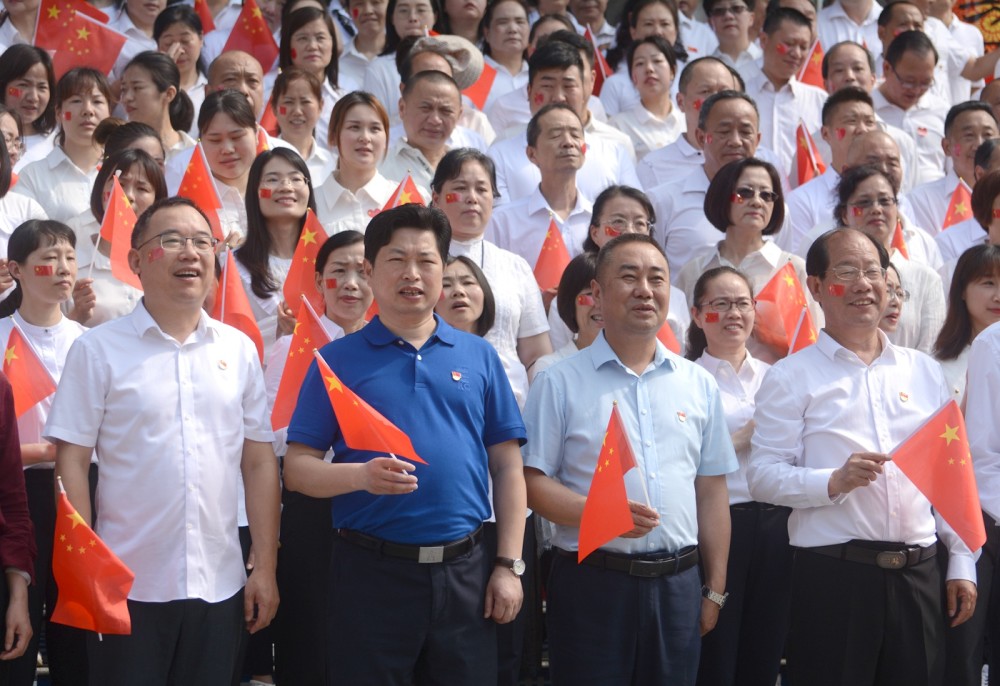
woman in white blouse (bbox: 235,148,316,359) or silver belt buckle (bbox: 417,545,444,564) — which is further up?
woman in white blouse (bbox: 235,148,316,359)

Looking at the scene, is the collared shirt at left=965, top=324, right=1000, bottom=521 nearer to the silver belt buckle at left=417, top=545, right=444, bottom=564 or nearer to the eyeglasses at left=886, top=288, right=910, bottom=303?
the eyeglasses at left=886, top=288, right=910, bottom=303

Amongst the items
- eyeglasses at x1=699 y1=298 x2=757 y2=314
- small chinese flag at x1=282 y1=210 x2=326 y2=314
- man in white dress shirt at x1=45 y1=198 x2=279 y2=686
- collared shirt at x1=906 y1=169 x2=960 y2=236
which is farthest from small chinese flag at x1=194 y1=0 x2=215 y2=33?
man in white dress shirt at x1=45 y1=198 x2=279 y2=686

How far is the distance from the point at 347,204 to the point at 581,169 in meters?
1.49

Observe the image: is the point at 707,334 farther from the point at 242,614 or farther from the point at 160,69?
the point at 160,69

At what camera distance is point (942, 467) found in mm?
4121

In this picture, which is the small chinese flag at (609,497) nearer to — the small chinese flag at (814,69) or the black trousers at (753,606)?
the black trousers at (753,606)

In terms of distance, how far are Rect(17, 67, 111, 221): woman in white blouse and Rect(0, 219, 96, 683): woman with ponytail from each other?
1.32 meters

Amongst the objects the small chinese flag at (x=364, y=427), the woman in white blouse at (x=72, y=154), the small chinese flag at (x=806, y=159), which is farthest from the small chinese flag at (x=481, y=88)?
the small chinese flag at (x=364, y=427)

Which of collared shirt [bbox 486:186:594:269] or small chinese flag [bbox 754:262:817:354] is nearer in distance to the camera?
small chinese flag [bbox 754:262:817:354]

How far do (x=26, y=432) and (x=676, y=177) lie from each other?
13.7 ft

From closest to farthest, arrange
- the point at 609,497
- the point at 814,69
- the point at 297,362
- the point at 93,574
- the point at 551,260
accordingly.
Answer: the point at 93,574 < the point at 609,497 < the point at 297,362 < the point at 551,260 < the point at 814,69

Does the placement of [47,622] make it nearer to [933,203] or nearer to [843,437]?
[843,437]

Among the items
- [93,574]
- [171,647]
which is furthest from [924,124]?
[93,574]

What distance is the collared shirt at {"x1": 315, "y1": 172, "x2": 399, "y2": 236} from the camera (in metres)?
6.31
